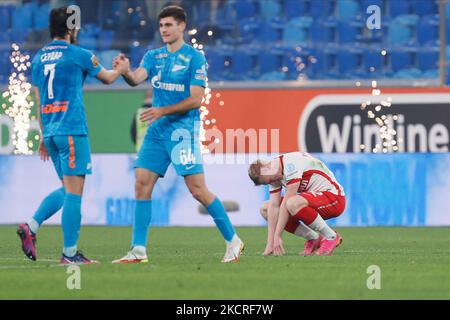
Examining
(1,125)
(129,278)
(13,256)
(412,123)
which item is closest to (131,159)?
(1,125)

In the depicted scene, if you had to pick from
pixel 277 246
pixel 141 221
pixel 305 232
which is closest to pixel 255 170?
pixel 277 246

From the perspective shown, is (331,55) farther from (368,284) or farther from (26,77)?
(368,284)

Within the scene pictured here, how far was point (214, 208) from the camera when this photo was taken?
9719mm

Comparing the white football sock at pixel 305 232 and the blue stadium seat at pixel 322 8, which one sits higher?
the blue stadium seat at pixel 322 8

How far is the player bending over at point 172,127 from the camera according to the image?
959cm

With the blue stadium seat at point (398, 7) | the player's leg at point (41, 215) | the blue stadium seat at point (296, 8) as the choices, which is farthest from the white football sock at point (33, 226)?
the blue stadium seat at point (398, 7)

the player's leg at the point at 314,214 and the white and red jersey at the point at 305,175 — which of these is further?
the white and red jersey at the point at 305,175

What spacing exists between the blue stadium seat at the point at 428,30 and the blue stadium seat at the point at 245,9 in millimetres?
2952

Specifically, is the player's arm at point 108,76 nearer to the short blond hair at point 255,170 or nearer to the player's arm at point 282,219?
the short blond hair at point 255,170

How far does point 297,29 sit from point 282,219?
11.0 meters

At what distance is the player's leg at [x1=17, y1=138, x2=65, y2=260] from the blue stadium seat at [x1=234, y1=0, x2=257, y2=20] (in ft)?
39.3

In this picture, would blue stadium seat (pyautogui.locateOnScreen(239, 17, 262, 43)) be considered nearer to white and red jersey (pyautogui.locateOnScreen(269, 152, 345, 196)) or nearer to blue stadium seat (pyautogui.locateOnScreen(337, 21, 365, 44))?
blue stadium seat (pyautogui.locateOnScreen(337, 21, 365, 44))

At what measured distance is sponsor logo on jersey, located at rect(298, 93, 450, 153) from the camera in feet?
65.1

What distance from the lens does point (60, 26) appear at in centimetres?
947
